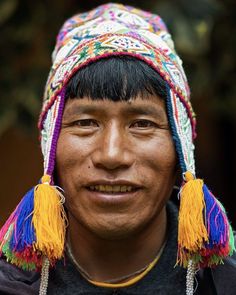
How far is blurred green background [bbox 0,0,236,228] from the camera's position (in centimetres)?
451

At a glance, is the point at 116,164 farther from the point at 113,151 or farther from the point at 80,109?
the point at 80,109

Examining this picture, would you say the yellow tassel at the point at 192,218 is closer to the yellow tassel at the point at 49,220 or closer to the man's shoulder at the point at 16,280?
the yellow tassel at the point at 49,220

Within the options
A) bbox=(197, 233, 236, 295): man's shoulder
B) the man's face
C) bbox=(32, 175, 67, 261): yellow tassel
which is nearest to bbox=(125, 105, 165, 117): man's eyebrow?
the man's face

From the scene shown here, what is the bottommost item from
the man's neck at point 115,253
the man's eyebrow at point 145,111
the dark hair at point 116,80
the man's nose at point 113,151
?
the man's neck at point 115,253

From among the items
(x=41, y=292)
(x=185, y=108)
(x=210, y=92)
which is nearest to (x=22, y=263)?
(x=41, y=292)

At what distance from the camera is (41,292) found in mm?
2984

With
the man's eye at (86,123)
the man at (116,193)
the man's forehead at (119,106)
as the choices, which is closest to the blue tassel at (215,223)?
the man at (116,193)

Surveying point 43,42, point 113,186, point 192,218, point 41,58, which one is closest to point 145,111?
point 113,186

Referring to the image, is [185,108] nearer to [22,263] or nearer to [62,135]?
[62,135]

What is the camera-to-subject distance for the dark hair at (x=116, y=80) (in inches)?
116

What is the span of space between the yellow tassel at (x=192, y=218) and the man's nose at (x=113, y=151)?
0.26 metres

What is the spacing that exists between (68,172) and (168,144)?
0.40 m

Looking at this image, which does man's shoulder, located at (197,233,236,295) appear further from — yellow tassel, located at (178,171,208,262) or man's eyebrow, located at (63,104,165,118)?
man's eyebrow, located at (63,104,165,118)

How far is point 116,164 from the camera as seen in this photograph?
9.39ft
